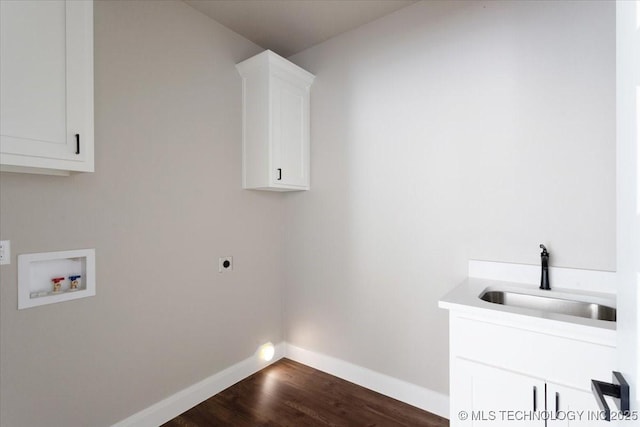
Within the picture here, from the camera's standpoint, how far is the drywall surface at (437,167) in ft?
5.24

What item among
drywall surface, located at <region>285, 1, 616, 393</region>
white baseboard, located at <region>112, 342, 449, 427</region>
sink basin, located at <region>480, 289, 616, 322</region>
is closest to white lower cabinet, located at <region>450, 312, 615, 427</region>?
sink basin, located at <region>480, 289, 616, 322</region>

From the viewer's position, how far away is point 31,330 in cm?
147

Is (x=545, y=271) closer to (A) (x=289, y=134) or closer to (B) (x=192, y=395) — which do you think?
(A) (x=289, y=134)

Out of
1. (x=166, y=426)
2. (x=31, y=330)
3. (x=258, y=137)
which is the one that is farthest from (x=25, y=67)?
(x=166, y=426)

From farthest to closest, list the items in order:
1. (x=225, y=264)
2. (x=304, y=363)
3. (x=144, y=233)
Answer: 1. (x=304, y=363)
2. (x=225, y=264)
3. (x=144, y=233)

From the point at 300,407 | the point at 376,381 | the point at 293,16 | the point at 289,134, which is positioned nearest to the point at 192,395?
the point at 300,407

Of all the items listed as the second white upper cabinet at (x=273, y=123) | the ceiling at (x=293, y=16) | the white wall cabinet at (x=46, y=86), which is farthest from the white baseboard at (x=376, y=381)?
the ceiling at (x=293, y=16)

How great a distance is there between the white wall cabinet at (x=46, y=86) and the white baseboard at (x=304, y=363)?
153 cm

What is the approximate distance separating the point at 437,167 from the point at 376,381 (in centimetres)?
159

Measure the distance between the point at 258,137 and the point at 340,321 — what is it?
158 centimetres

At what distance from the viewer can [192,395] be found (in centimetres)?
210

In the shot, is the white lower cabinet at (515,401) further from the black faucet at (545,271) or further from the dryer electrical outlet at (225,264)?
the dryer electrical outlet at (225,264)

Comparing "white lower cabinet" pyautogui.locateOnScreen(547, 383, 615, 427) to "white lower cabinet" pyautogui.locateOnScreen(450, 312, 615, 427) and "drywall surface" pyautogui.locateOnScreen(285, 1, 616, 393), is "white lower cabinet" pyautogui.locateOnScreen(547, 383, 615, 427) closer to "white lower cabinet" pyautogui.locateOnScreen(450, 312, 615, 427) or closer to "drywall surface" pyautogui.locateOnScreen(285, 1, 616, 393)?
"white lower cabinet" pyautogui.locateOnScreen(450, 312, 615, 427)

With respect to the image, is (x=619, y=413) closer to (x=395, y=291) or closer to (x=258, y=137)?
(x=395, y=291)
